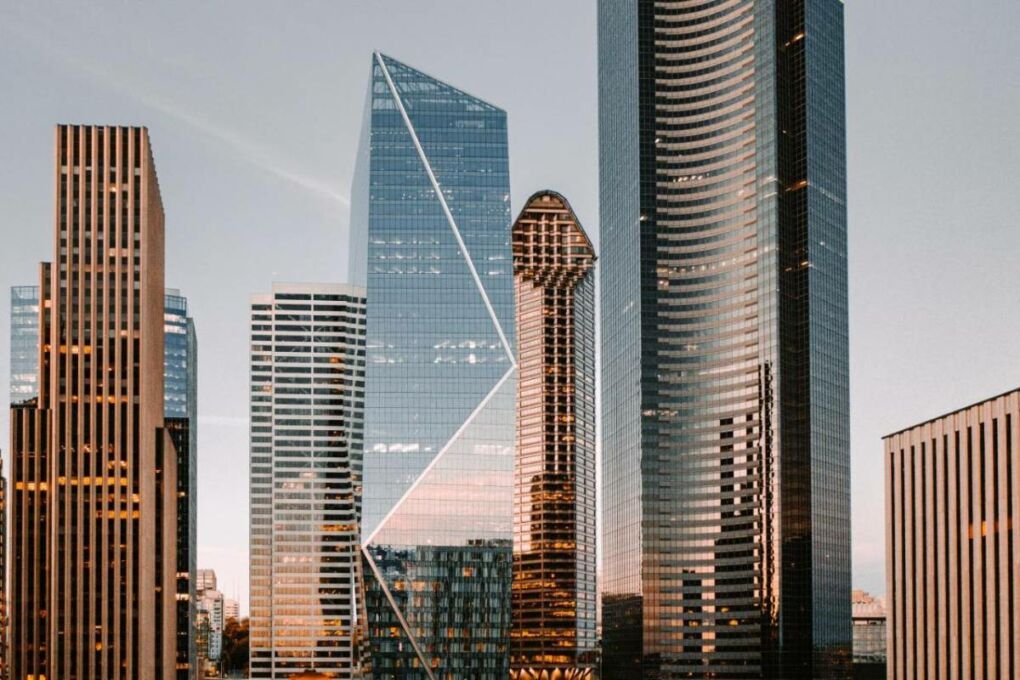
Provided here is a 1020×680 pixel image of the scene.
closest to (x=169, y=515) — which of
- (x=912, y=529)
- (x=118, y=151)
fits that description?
(x=118, y=151)

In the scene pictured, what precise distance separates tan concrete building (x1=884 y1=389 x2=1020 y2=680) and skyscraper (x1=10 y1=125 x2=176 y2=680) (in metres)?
97.3

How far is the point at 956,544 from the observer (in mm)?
132000

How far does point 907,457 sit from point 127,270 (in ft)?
354

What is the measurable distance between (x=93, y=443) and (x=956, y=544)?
11081cm

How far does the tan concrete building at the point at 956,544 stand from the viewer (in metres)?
→ 121

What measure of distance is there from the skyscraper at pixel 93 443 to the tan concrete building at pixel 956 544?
97.3 m

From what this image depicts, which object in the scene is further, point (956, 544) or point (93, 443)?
point (93, 443)

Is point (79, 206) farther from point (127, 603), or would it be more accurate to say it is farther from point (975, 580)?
point (975, 580)

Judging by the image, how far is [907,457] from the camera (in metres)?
143

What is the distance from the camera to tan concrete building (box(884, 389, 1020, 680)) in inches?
4751

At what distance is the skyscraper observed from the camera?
550 ft

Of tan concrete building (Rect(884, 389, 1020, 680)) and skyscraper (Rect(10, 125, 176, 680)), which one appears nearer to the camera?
tan concrete building (Rect(884, 389, 1020, 680))

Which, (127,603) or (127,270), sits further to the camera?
(127,270)

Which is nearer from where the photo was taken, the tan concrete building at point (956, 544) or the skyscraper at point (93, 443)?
the tan concrete building at point (956, 544)
